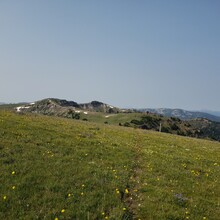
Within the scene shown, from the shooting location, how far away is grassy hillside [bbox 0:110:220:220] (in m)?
13.7

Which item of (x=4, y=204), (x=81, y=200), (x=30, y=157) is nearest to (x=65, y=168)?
(x=30, y=157)

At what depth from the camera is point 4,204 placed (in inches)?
522

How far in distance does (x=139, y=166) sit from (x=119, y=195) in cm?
680

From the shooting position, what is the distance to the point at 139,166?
22156 millimetres

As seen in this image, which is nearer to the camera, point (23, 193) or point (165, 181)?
point (23, 193)

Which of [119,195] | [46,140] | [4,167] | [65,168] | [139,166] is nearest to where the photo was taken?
[119,195]

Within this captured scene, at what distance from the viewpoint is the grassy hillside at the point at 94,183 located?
13.7m

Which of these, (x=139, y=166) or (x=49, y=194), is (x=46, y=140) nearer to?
(x=139, y=166)

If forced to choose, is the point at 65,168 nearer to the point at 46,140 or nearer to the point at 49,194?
the point at 49,194

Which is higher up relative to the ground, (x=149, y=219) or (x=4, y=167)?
(x=4, y=167)

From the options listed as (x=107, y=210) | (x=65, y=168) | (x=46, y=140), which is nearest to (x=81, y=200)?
(x=107, y=210)

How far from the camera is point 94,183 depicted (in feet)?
54.9

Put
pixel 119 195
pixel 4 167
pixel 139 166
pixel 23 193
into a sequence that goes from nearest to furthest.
Result: pixel 23 193 < pixel 119 195 < pixel 4 167 < pixel 139 166

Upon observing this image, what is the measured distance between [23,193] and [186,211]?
8.31 metres
